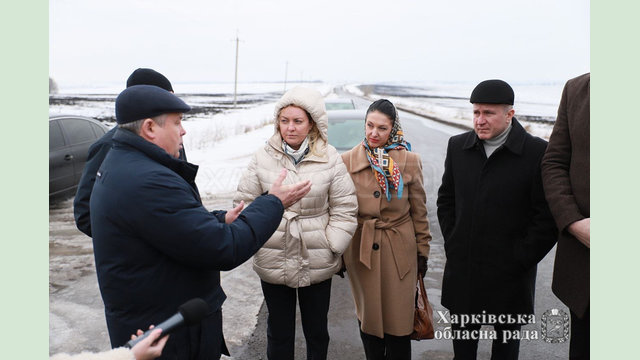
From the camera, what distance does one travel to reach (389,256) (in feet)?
9.12

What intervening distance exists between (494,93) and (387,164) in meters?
0.78

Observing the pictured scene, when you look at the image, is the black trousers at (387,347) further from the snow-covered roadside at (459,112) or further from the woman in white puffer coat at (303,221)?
the snow-covered roadside at (459,112)

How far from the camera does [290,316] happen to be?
2.73 metres

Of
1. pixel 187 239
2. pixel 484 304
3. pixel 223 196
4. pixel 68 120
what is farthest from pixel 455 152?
pixel 68 120

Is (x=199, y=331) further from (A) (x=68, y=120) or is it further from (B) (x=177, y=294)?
(A) (x=68, y=120)

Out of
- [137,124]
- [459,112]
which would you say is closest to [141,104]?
[137,124]

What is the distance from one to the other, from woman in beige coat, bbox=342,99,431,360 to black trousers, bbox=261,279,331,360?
12.4 inches

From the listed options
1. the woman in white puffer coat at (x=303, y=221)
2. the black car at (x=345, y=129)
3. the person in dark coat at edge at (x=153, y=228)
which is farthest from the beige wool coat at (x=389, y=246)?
the black car at (x=345, y=129)

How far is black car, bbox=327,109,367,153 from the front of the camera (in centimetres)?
641

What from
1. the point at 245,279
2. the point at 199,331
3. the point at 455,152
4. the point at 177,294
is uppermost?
the point at 455,152

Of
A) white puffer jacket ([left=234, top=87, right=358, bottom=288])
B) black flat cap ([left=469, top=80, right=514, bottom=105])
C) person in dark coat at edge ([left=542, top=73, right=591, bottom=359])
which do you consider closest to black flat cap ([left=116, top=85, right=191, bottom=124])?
white puffer jacket ([left=234, top=87, right=358, bottom=288])

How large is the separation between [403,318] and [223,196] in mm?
5747

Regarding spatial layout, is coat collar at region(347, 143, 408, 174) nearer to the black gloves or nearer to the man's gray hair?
A: the black gloves

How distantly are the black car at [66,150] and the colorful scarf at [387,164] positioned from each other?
21.0 ft
